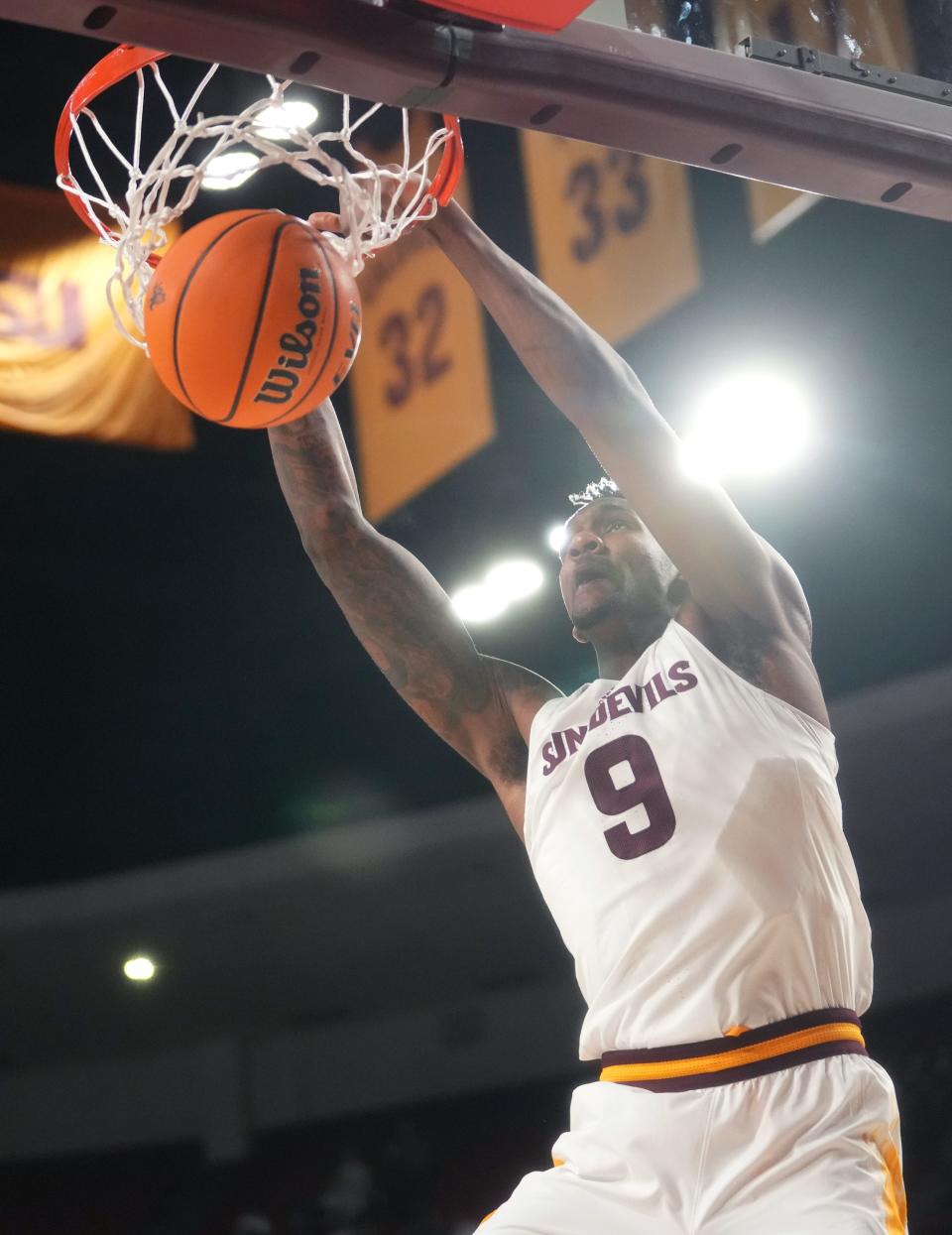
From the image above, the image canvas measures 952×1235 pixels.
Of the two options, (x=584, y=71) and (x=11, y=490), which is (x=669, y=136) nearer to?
(x=584, y=71)

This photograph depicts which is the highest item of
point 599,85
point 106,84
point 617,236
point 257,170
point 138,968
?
point 138,968

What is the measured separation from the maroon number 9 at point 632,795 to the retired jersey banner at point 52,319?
11.5 feet

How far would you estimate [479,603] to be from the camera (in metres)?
7.65

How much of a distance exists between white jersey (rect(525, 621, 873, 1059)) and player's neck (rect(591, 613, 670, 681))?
237 mm

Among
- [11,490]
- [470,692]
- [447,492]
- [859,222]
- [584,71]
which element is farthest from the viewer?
[11,490]

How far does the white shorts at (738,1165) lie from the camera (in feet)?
6.78

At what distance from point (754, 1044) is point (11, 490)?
569 cm

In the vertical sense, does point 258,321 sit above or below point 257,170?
below

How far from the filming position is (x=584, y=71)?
2.17 meters

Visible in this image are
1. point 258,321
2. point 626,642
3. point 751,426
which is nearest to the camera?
point 258,321

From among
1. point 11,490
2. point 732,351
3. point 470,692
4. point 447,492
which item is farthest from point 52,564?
point 470,692

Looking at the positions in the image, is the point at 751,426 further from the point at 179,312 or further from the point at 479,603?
the point at 179,312

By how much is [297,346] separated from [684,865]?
103cm

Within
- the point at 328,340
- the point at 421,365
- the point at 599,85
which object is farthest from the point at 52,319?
the point at 599,85
